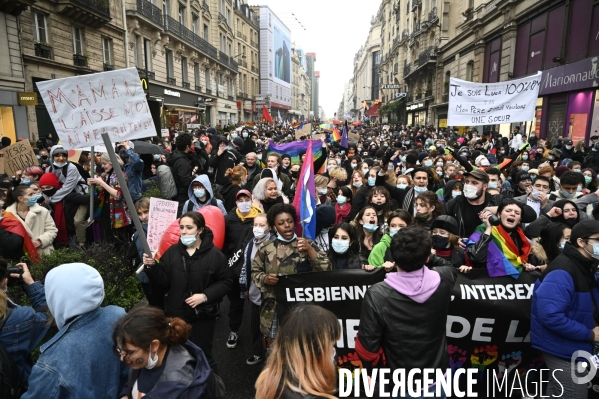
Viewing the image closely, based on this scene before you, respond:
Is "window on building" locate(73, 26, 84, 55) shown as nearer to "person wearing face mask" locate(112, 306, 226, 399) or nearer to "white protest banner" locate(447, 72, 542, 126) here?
"white protest banner" locate(447, 72, 542, 126)

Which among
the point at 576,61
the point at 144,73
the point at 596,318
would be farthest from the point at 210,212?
the point at 144,73

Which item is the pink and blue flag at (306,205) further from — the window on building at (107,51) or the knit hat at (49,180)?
the window on building at (107,51)

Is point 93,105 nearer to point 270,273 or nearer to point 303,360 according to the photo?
point 270,273

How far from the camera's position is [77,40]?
1911 cm

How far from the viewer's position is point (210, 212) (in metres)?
4.47

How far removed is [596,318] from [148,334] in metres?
2.90

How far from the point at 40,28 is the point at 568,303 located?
68.5ft

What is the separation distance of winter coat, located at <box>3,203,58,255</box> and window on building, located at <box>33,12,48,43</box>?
52.0 ft

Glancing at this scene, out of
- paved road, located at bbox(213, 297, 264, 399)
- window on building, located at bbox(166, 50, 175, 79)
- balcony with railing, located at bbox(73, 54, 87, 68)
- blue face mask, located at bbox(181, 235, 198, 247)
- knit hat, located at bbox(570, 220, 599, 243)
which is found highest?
window on building, located at bbox(166, 50, 175, 79)

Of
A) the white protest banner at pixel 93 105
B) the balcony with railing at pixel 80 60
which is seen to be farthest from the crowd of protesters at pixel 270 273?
the balcony with railing at pixel 80 60

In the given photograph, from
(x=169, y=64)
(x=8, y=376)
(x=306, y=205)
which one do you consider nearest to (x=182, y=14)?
(x=169, y=64)

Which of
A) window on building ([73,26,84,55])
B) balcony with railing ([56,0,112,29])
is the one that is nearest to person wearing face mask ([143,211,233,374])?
balcony with railing ([56,0,112,29])

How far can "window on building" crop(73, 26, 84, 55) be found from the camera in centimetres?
1877

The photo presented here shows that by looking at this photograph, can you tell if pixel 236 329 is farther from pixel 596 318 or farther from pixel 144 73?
pixel 144 73
